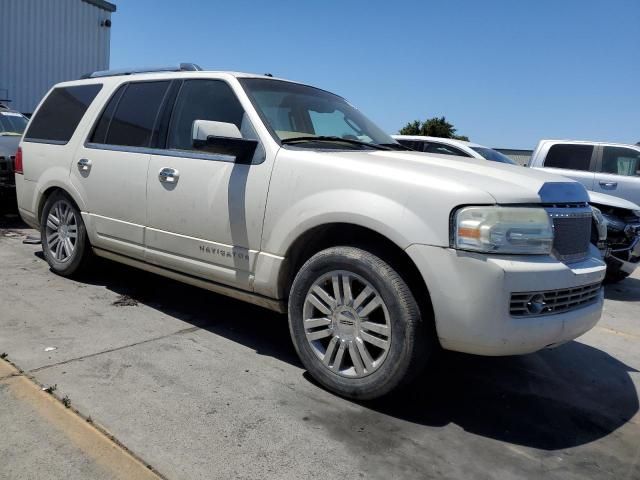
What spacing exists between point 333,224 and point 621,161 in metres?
7.80

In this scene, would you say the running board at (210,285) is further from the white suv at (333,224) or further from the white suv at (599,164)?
the white suv at (599,164)

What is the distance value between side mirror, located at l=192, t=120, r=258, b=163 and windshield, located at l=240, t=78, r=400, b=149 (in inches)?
8.4

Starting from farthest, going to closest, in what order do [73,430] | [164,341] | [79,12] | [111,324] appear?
1. [79,12]
2. [111,324]
3. [164,341]
4. [73,430]

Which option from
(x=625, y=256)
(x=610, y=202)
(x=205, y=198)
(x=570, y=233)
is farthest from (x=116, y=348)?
(x=610, y=202)

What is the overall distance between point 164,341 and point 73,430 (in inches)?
48.3

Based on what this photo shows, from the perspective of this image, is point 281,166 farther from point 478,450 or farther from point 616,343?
point 616,343

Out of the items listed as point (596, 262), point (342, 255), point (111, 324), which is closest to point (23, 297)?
point (111, 324)

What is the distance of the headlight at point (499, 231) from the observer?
8.79ft

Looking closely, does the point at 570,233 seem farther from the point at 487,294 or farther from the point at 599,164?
the point at 599,164

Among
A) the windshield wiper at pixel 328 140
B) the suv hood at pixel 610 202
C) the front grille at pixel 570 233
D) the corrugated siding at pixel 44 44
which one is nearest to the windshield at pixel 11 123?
the windshield wiper at pixel 328 140

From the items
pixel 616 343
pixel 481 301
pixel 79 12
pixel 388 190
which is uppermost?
pixel 79 12

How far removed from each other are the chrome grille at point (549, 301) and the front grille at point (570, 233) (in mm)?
178

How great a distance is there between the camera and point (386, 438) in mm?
2770

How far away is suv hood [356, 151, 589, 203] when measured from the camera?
9.30 ft
